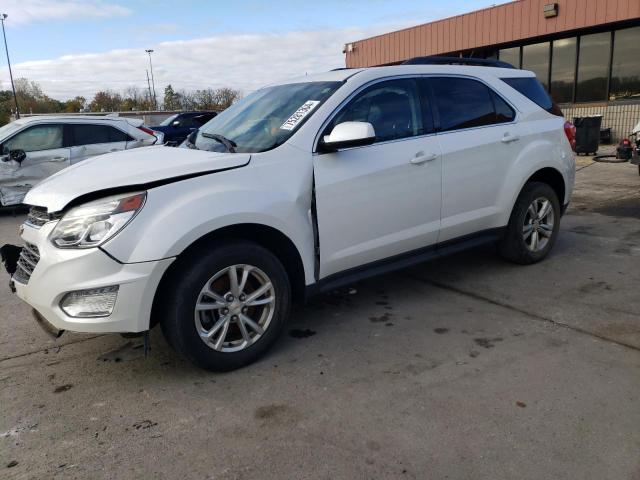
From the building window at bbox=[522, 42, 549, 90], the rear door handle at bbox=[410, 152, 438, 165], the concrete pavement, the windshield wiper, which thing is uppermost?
the building window at bbox=[522, 42, 549, 90]

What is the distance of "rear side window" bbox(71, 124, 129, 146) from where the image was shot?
9234 millimetres

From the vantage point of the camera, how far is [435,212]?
4.12m

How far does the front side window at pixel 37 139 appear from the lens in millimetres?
8875

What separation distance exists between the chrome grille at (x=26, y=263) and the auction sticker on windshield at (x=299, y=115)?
1709 millimetres

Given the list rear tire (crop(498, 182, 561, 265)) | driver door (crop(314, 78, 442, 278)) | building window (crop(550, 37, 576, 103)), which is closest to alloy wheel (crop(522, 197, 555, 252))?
rear tire (crop(498, 182, 561, 265))

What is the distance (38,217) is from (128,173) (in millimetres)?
628

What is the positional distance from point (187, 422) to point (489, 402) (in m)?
1.59

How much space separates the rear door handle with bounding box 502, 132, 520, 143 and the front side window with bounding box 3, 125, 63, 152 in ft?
25.0

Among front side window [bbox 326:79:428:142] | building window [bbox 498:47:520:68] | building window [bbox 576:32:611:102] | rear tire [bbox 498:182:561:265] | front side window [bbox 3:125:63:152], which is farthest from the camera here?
building window [bbox 498:47:520:68]

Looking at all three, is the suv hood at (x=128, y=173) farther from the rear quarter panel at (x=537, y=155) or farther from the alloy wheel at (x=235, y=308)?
the rear quarter panel at (x=537, y=155)

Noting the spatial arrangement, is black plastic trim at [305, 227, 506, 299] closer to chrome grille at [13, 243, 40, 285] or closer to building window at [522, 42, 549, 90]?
chrome grille at [13, 243, 40, 285]

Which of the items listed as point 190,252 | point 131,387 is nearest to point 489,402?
point 190,252

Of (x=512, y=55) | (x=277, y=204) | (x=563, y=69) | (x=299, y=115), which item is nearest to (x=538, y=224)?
(x=299, y=115)

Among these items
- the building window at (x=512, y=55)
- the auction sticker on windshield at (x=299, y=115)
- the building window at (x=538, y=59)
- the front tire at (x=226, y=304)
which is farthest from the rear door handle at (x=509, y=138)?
the building window at (x=512, y=55)
